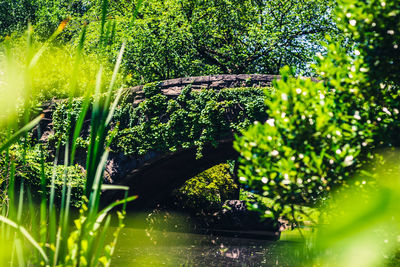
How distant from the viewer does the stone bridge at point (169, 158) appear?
864 centimetres

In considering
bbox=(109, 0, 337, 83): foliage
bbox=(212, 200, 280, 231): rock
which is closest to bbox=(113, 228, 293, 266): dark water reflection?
bbox=(212, 200, 280, 231): rock

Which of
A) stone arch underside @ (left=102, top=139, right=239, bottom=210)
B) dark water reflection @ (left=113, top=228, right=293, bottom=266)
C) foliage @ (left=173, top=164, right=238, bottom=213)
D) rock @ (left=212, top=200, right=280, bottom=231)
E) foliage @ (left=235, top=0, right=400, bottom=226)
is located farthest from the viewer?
foliage @ (left=173, top=164, right=238, bottom=213)

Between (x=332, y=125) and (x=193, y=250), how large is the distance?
7198mm

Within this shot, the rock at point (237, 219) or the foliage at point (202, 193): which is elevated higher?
the foliage at point (202, 193)

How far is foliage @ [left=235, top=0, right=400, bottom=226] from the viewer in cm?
283

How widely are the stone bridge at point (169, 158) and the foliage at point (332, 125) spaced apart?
17.4ft

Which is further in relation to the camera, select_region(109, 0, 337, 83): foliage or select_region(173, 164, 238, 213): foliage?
select_region(173, 164, 238, 213): foliage

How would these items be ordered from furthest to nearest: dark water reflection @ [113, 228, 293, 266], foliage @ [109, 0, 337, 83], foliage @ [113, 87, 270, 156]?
1. foliage @ [109, 0, 337, 83]
2. foliage @ [113, 87, 270, 156]
3. dark water reflection @ [113, 228, 293, 266]

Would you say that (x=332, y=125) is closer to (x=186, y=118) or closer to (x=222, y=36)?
(x=186, y=118)

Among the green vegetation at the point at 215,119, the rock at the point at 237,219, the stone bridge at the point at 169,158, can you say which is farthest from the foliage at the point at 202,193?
the stone bridge at the point at 169,158

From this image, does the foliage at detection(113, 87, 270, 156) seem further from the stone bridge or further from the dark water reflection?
the dark water reflection

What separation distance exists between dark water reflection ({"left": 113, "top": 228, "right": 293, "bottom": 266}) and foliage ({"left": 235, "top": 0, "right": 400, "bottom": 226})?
508cm

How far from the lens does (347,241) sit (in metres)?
2.19

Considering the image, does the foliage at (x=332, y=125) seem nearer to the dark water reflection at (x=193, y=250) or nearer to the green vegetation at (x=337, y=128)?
the green vegetation at (x=337, y=128)
